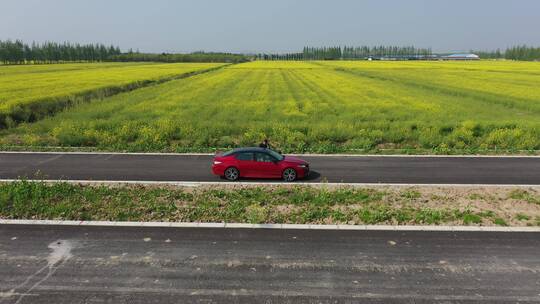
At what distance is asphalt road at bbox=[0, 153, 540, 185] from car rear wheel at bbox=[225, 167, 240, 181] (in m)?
0.60

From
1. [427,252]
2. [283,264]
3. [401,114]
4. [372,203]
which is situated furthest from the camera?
[401,114]

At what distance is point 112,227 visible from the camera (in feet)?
35.6

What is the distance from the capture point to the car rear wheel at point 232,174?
1537cm

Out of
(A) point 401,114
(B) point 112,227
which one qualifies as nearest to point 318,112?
(A) point 401,114

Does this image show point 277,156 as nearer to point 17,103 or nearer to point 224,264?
point 224,264

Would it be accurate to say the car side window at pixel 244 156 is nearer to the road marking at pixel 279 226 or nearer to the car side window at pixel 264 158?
the car side window at pixel 264 158

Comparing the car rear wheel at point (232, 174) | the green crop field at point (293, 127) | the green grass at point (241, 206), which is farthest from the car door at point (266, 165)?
the green crop field at point (293, 127)

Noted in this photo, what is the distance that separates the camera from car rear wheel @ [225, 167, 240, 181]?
605 inches

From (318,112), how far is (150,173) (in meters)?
18.8

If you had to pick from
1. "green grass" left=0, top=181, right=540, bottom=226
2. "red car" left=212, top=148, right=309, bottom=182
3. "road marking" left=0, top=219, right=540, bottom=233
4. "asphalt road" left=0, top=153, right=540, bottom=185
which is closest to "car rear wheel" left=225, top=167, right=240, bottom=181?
"red car" left=212, top=148, right=309, bottom=182

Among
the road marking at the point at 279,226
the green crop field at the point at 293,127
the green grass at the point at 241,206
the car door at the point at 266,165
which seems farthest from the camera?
the green crop field at the point at 293,127

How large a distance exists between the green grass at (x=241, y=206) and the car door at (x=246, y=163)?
5.13 ft

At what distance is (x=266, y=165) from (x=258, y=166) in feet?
1.00

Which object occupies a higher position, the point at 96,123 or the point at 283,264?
the point at 96,123
